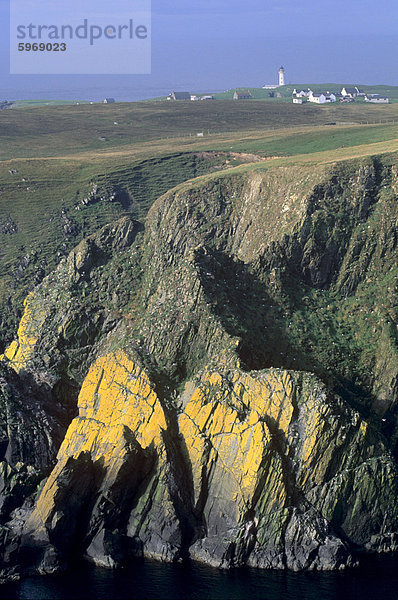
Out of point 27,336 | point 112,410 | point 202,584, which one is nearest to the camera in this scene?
point 202,584

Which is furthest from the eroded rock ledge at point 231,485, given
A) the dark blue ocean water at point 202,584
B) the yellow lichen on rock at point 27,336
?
the yellow lichen on rock at point 27,336

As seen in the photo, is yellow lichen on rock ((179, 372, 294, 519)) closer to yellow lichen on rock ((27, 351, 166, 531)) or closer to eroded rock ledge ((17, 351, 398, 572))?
eroded rock ledge ((17, 351, 398, 572))

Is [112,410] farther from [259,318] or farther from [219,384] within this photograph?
[259,318]

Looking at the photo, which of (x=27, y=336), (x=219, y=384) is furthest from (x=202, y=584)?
(x=27, y=336)

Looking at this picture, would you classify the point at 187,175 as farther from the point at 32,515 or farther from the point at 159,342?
the point at 32,515

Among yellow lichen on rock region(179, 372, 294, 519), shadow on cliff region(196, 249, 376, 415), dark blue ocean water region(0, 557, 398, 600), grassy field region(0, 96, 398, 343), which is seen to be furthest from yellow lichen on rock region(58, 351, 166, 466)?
grassy field region(0, 96, 398, 343)

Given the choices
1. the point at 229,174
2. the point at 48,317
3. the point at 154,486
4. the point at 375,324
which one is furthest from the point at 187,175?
the point at 154,486

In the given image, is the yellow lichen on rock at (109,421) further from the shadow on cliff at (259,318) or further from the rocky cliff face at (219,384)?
the shadow on cliff at (259,318)
